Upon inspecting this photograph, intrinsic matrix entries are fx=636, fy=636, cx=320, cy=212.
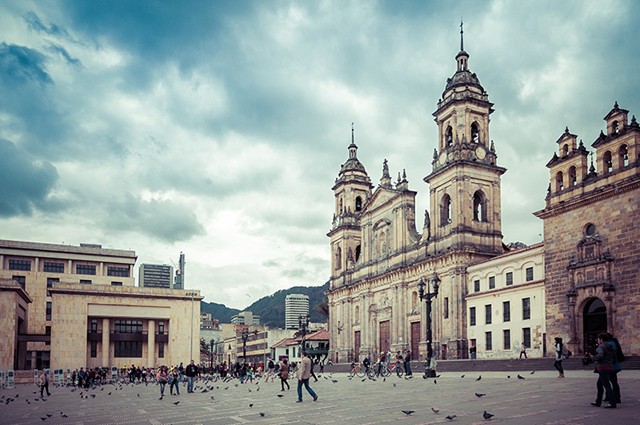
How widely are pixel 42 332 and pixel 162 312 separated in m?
18.8

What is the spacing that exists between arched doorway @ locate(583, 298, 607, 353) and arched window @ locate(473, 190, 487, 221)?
1778 cm

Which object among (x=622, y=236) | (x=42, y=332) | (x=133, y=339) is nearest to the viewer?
(x=622, y=236)

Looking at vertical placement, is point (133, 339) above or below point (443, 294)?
below

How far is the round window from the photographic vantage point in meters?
35.4

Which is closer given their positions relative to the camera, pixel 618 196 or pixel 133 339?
pixel 618 196

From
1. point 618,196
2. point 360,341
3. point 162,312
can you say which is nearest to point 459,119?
point 618,196

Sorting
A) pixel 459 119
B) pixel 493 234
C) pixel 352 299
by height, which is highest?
pixel 459 119

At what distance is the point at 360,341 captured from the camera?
66.3 m

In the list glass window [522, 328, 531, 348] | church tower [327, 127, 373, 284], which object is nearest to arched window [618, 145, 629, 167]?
glass window [522, 328, 531, 348]

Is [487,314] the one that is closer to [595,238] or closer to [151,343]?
[595,238]

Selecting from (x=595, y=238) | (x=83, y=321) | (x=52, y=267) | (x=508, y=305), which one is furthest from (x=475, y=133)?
(x=52, y=267)

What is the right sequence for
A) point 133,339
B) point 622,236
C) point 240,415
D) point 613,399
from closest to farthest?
point 613,399, point 240,415, point 622,236, point 133,339

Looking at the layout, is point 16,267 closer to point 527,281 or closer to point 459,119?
point 459,119

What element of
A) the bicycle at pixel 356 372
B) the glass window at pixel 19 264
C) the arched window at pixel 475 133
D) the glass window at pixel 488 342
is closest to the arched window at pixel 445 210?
the arched window at pixel 475 133
